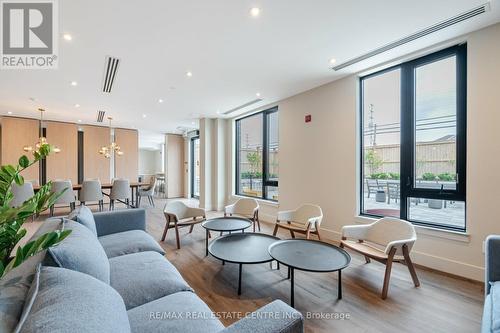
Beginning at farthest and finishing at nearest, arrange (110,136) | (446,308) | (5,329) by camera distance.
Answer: (110,136)
(446,308)
(5,329)

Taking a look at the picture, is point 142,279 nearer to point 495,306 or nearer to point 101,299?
point 101,299

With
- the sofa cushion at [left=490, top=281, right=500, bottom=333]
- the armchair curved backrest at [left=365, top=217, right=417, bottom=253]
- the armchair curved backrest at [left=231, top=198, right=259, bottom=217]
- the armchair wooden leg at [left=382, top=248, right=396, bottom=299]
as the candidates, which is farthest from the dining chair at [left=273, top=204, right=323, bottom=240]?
the sofa cushion at [left=490, top=281, right=500, bottom=333]

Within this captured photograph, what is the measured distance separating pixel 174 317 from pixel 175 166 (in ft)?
28.7

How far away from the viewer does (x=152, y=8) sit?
2.23m

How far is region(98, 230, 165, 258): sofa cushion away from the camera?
2162 mm

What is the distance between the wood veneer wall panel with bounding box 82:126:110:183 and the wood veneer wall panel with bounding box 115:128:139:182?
1.24 feet

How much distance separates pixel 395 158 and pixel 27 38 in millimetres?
5027

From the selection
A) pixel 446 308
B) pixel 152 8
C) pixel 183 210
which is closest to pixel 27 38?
pixel 152 8

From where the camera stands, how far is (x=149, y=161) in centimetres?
1591

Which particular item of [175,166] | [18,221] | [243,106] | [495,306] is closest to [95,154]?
[175,166]

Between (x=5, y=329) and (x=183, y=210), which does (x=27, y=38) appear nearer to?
(x=183, y=210)

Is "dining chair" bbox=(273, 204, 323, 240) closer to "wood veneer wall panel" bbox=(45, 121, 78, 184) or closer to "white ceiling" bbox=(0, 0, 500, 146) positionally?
"white ceiling" bbox=(0, 0, 500, 146)

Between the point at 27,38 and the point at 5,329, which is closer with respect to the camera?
the point at 5,329

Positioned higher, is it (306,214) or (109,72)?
(109,72)
